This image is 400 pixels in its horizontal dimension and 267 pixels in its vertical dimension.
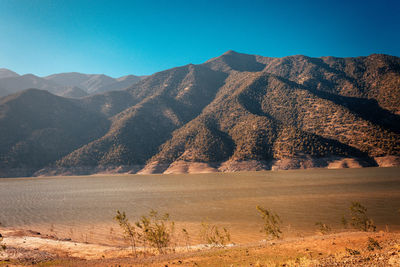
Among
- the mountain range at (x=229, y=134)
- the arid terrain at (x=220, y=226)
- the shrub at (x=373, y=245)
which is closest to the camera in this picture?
the shrub at (x=373, y=245)

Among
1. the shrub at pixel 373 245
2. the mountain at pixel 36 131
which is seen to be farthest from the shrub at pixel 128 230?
the mountain at pixel 36 131

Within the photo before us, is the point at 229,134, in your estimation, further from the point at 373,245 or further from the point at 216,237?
the point at 373,245

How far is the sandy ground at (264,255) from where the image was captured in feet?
36.6

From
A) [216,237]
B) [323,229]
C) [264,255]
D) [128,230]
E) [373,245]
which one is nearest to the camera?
[373,245]

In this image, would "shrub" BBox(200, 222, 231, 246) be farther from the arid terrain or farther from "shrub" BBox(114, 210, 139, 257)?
"shrub" BBox(114, 210, 139, 257)

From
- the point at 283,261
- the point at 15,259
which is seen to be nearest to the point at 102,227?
the point at 15,259

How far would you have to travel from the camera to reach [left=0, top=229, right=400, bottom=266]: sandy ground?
439 inches

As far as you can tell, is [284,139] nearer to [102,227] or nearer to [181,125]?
[181,125]

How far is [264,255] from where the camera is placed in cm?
1395

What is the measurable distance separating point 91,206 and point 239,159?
281 feet

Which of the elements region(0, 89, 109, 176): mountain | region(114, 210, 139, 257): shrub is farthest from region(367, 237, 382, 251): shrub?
region(0, 89, 109, 176): mountain

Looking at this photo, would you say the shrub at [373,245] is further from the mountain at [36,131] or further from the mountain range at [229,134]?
the mountain at [36,131]

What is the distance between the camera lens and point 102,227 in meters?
29.7

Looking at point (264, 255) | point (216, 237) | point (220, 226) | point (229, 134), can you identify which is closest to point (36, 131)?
point (229, 134)
